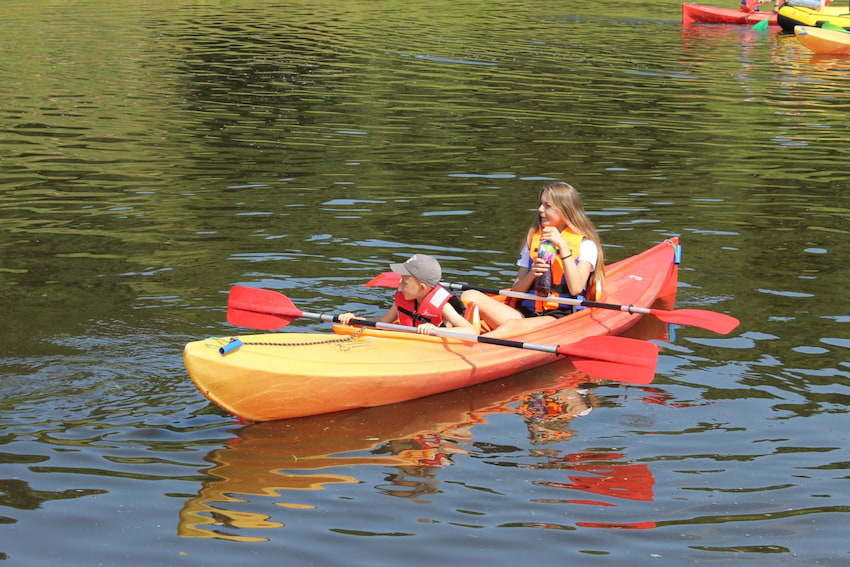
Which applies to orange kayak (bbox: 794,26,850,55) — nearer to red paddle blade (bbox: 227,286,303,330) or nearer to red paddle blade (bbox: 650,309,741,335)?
red paddle blade (bbox: 650,309,741,335)

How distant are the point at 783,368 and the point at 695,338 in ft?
3.28

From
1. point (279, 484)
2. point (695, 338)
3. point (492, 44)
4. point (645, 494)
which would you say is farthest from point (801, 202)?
point (492, 44)

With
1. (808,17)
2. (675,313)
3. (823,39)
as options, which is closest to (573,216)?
(675,313)

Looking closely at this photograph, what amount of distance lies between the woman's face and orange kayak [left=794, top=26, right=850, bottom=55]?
66.7 ft

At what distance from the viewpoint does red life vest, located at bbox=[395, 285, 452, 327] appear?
740cm

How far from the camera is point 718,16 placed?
31000 mm

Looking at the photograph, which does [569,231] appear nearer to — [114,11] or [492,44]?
[492,44]

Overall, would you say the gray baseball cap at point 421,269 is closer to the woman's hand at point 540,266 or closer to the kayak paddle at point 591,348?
the kayak paddle at point 591,348

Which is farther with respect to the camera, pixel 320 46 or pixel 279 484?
pixel 320 46

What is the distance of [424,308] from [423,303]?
0.04 meters

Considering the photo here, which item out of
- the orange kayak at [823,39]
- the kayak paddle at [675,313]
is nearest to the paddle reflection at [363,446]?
the kayak paddle at [675,313]

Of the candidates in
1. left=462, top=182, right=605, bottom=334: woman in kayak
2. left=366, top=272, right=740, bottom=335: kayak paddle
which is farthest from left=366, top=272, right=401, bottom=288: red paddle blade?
left=462, top=182, right=605, bottom=334: woman in kayak

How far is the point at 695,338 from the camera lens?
8.59 meters

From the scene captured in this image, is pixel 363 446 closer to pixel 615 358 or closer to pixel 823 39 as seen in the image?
pixel 615 358
